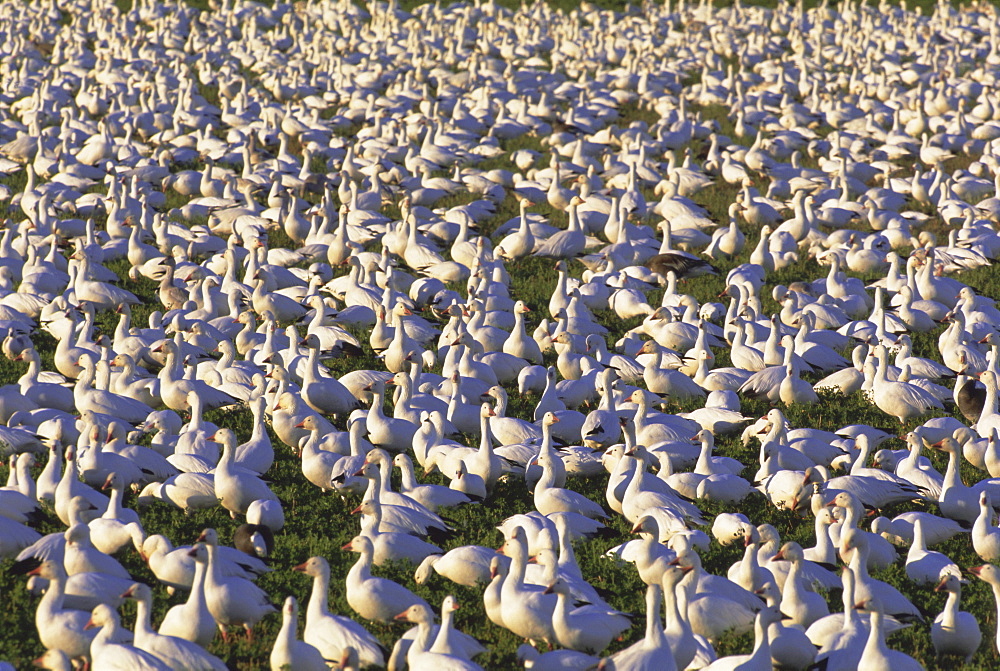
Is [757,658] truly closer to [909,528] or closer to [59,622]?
[909,528]

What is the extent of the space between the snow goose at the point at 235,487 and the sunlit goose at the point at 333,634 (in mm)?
2134

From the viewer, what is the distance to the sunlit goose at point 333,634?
308 inches

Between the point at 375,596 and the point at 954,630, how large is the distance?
151 inches

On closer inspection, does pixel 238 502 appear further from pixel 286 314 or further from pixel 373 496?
pixel 286 314

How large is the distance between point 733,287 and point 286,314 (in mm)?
5692

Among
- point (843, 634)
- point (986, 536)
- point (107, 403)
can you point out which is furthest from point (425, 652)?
point (107, 403)

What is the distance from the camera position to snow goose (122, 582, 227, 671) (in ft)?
24.2

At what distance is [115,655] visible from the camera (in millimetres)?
7223

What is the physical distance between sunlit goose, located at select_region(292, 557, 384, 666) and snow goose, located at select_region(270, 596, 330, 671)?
7.9 inches

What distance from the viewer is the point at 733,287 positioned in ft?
52.9

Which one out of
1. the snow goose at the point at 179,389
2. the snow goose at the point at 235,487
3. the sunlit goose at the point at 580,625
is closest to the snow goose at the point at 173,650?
the sunlit goose at the point at 580,625

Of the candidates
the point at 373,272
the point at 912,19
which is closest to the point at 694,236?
the point at 373,272

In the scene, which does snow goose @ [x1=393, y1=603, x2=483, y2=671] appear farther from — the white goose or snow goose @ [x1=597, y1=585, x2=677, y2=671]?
the white goose

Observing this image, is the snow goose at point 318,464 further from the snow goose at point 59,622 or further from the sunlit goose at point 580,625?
the sunlit goose at point 580,625
